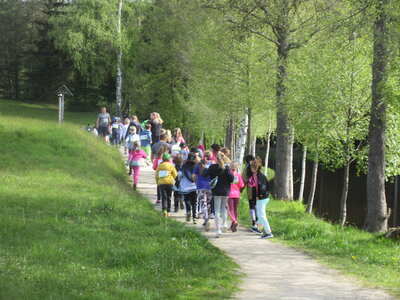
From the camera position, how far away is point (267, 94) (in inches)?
1009

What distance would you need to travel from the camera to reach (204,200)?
14297 millimetres

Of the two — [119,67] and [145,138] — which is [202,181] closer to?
[145,138]

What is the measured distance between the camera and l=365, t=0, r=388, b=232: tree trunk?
15359 mm

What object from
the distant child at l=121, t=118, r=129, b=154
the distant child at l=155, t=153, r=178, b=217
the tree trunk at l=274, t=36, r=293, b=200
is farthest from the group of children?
the distant child at l=121, t=118, r=129, b=154

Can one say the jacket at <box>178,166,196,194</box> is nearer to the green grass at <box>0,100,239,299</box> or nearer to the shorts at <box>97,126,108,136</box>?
the green grass at <box>0,100,239,299</box>

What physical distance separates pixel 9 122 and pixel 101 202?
39.0 feet

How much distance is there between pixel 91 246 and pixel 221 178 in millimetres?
4329

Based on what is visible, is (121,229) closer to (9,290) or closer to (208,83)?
(9,290)

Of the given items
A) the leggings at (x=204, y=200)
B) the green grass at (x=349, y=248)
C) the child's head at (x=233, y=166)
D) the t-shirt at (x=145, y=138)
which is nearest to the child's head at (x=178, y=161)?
the leggings at (x=204, y=200)

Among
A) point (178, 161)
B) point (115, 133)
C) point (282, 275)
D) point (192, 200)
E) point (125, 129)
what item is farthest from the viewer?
point (115, 133)

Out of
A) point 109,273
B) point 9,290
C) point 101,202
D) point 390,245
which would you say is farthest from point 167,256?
point 390,245

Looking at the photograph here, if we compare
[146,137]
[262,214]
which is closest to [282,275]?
[262,214]

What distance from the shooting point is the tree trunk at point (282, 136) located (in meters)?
21.3

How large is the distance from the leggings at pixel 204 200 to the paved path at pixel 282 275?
0.96 metres
